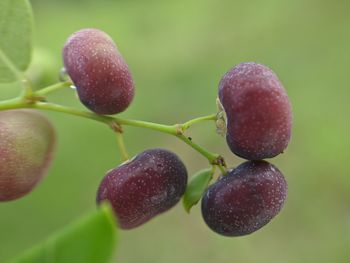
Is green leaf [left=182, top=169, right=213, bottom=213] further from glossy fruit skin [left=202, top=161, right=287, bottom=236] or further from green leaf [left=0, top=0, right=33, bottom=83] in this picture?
green leaf [left=0, top=0, right=33, bottom=83]

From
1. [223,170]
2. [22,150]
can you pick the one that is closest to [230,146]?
[223,170]

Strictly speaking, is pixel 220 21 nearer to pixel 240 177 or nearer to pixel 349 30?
pixel 349 30

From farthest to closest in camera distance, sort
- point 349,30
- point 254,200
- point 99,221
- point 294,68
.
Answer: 1. point 349,30
2. point 294,68
3. point 254,200
4. point 99,221

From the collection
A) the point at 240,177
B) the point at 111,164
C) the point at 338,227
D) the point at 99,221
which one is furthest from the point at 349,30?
the point at 99,221

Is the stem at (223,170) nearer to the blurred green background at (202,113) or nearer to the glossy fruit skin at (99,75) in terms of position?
the glossy fruit skin at (99,75)

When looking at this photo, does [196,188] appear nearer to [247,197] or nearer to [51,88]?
[247,197]

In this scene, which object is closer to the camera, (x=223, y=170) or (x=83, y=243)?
(x=83, y=243)
